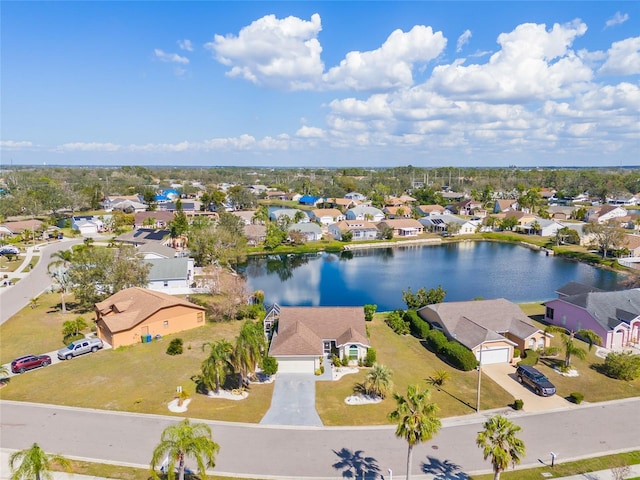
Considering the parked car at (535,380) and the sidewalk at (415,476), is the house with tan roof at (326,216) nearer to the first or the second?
the parked car at (535,380)

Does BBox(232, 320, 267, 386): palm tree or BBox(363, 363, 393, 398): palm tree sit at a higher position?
BBox(232, 320, 267, 386): palm tree

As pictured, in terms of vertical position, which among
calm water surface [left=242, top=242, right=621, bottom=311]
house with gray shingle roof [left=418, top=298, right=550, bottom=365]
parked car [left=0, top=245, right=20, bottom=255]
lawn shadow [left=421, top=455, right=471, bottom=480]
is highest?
house with gray shingle roof [left=418, top=298, right=550, bottom=365]

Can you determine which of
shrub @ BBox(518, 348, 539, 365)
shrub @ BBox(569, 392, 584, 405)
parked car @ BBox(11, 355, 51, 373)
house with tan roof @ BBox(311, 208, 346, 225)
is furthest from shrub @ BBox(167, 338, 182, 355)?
house with tan roof @ BBox(311, 208, 346, 225)

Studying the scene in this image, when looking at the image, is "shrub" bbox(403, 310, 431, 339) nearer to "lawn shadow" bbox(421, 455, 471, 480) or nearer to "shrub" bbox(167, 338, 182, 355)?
"lawn shadow" bbox(421, 455, 471, 480)

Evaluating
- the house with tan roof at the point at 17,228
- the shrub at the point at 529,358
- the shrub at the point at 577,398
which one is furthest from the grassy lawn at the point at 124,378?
the house with tan roof at the point at 17,228

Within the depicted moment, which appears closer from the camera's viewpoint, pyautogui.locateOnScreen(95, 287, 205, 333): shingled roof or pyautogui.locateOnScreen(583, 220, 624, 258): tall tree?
pyautogui.locateOnScreen(95, 287, 205, 333): shingled roof

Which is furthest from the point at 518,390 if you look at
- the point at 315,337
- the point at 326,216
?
the point at 326,216
